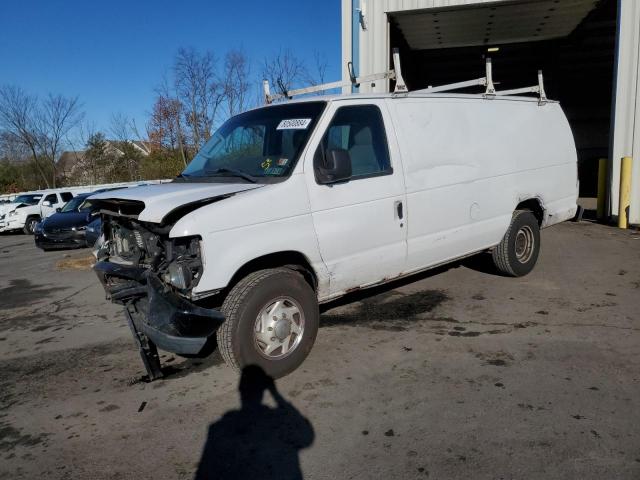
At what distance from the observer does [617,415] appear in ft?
10.2

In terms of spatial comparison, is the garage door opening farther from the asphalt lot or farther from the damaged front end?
the damaged front end

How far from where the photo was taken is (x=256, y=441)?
10.1 feet

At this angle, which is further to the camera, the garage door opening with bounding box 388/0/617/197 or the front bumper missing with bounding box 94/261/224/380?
the garage door opening with bounding box 388/0/617/197

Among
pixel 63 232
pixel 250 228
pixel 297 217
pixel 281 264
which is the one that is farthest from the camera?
pixel 63 232

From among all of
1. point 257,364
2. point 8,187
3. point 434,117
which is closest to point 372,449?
point 257,364

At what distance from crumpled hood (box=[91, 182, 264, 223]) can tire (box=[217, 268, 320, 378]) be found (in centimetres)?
65

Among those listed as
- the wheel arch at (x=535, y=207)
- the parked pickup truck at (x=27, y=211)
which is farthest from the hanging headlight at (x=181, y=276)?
the parked pickup truck at (x=27, y=211)

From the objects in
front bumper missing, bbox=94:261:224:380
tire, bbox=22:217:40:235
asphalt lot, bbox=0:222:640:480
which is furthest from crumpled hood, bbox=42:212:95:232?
front bumper missing, bbox=94:261:224:380

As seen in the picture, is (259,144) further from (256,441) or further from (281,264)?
(256,441)

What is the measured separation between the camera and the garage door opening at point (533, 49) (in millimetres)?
12242

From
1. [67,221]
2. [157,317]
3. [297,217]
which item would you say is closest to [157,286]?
[157,317]

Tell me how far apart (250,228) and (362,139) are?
1484 millimetres

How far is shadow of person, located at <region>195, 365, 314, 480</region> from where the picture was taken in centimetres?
280

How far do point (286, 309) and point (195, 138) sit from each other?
83.4 feet
